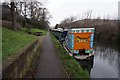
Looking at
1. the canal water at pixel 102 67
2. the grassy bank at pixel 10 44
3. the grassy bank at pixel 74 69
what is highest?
the grassy bank at pixel 10 44

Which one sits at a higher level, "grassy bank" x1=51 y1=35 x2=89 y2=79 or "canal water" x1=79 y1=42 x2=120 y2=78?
"grassy bank" x1=51 y1=35 x2=89 y2=79

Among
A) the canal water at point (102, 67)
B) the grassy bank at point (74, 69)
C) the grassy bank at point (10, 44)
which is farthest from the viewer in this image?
the canal water at point (102, 67)

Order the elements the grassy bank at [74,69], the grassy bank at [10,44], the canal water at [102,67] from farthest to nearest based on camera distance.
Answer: the canal water at [102,67] → the grassy bank at [74,69] → the grassy bank at [10,44]

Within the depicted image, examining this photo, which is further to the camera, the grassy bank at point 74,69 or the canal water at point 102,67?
the canal water at point 102,67

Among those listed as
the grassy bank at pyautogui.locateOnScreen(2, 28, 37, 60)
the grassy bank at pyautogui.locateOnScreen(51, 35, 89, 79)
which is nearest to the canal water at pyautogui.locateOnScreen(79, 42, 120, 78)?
the grassy bank at pyautogui.locateOnScreen(51, 35, 89, 79)

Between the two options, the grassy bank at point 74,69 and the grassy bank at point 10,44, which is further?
the grassy bank at point 74,69

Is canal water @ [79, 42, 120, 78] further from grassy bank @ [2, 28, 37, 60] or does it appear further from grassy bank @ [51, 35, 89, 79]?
grassy bank @ [2, 28, 37, 60]

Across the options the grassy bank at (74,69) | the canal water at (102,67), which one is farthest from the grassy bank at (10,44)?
the canal water at (102,67)

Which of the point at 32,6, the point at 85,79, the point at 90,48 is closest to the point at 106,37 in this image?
the point at 32,6

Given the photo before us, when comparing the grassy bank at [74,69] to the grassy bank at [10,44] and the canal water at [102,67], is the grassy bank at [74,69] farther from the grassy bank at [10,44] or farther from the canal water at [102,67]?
the grassy bank at [10,44]

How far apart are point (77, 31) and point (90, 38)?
1.62 metres

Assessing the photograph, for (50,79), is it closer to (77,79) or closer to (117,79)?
(77,79)

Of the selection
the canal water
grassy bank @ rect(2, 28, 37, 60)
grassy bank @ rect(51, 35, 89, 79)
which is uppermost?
grassy bank @ rect(2, 28, 37, 60)

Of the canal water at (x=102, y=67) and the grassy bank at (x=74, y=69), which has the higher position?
the grassy bank at (x=74, y=69)
